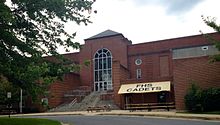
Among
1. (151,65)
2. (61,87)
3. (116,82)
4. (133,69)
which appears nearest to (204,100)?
(116,82)

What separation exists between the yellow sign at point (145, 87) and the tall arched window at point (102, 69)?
33.2ft

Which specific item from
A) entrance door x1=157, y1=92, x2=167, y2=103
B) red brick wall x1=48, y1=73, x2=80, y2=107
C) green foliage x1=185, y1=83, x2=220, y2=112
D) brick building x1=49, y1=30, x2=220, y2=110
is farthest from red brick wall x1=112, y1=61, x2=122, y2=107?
green foliage x1=185, y1=83, x2=220, y2=112

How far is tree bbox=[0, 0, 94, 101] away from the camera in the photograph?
1658 centimetres

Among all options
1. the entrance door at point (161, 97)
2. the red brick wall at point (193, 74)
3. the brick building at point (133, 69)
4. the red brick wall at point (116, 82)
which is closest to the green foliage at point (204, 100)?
the red brick wall at point (193, 74)

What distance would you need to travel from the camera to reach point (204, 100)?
32.6 metres

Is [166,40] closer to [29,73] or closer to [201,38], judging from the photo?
[201,38]

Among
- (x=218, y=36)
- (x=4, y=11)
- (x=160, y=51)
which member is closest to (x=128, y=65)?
(x=160, y=51)

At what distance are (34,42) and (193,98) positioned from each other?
1950 centimetres

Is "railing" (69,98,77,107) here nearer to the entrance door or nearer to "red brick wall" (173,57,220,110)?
the entrance door

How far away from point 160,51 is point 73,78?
14.6 meters

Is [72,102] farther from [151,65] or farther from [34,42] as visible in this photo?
[34,42]

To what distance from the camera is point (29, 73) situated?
52.7 feet

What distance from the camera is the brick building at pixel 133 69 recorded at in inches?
1714

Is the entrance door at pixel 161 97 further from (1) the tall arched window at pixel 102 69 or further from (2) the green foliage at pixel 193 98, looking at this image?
(1) the tall arched window at pixel 102 69
